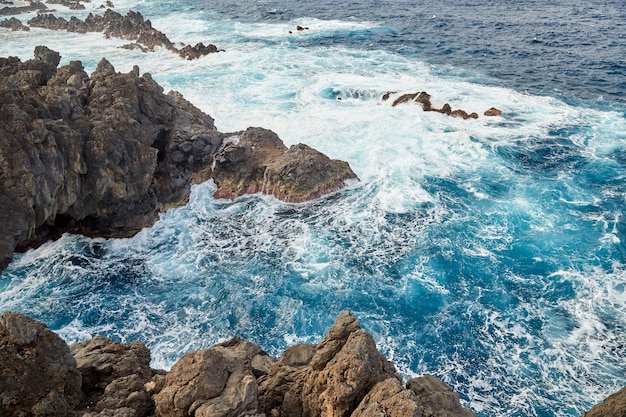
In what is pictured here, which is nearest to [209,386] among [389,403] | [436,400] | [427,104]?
[389,403]

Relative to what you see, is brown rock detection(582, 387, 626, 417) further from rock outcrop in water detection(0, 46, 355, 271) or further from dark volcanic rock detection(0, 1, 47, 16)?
dark volcanic rock detection(0, 1, 47, 16)

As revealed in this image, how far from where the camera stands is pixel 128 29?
3054 inches

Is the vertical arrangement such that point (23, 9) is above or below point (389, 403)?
above

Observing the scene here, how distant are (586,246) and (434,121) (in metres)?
20.8

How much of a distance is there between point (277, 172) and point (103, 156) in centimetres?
1218

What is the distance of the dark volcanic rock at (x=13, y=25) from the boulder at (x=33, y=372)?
84.4m

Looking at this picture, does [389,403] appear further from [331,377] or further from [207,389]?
[207,389]

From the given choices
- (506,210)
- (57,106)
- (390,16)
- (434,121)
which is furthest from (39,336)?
(390,16)

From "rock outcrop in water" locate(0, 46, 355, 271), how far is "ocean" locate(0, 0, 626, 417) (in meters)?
1.57

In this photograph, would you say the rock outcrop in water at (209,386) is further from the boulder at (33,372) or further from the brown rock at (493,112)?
the brown rock at (493,112)

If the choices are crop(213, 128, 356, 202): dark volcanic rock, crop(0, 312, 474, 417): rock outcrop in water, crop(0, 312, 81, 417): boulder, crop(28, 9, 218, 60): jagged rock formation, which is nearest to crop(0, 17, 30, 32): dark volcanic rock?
crop(28, 9, 218, 60): jagged rock formation

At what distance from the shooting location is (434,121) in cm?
4575

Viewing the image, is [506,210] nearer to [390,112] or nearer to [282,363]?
[390,112]

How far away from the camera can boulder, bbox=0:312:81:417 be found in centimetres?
1280
